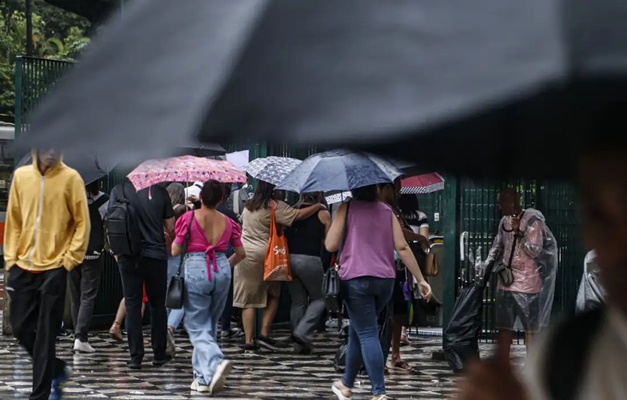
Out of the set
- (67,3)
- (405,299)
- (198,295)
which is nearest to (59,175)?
(67,3)

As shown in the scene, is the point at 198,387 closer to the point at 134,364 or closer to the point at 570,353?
the point at 134,364

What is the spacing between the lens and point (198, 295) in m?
10.6

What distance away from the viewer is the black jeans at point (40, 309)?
849 centimetres

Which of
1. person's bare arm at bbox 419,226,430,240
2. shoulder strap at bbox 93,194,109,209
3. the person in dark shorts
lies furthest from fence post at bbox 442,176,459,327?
shoulder strap at bbox 93,194,109,209

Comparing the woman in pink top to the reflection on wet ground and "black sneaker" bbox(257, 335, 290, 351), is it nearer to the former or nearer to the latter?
the reflection on wet ground

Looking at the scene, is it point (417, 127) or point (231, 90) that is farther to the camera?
point (231, 90)

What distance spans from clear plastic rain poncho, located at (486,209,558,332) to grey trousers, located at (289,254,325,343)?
7.89 feet

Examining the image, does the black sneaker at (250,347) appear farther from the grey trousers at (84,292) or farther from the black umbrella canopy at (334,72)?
the black umbrella canopy at (334,72)

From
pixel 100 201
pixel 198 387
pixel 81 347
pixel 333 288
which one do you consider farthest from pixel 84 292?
pixel 333 288

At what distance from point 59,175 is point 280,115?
730cm

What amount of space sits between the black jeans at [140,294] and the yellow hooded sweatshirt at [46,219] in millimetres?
3403

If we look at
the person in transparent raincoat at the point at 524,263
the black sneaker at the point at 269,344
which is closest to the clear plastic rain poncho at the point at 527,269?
the person in transparent raincoat at the point at 524,263

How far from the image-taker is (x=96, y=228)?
13766 millimetres

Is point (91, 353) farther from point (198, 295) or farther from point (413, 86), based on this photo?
point (413, 86)
